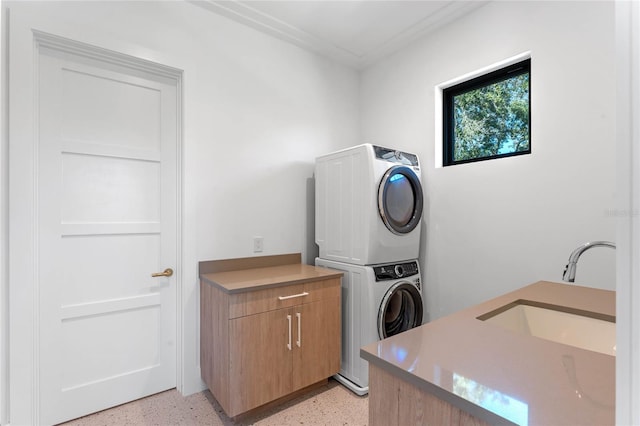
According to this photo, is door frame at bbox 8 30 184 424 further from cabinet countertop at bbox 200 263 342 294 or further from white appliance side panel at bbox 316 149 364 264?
white appliance side panel at bbox 316 149 364 264

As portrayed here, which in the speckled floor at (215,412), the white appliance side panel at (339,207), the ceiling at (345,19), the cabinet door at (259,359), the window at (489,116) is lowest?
the speckled floor at (215,412)

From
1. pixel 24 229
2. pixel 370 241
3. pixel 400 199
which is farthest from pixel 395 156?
pixel 24 229

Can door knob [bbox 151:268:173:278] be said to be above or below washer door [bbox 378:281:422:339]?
above

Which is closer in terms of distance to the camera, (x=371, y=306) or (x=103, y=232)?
(x=103, y=232)

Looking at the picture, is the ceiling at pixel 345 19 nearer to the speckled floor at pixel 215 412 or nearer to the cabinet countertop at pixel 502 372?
the cabinet countertop at pixel 502 372

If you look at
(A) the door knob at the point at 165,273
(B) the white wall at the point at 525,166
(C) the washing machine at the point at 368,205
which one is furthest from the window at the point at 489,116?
(A) the door knob at the point at 165,273

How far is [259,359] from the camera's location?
1.85 metres

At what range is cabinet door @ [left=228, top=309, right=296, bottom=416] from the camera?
1761mm

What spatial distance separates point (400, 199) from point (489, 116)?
37.4 inches

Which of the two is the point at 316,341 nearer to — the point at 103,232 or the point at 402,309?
the point at 402,309

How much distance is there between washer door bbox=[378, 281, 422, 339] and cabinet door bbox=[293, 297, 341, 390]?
15.5 inches

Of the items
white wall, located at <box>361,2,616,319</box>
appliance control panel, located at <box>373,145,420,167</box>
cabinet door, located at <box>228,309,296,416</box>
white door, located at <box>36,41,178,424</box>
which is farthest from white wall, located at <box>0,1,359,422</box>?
white wall, located at <box>361,2,616,319</box>

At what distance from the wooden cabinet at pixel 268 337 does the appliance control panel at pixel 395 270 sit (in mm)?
301

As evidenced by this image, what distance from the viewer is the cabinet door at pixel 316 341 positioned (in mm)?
2008
